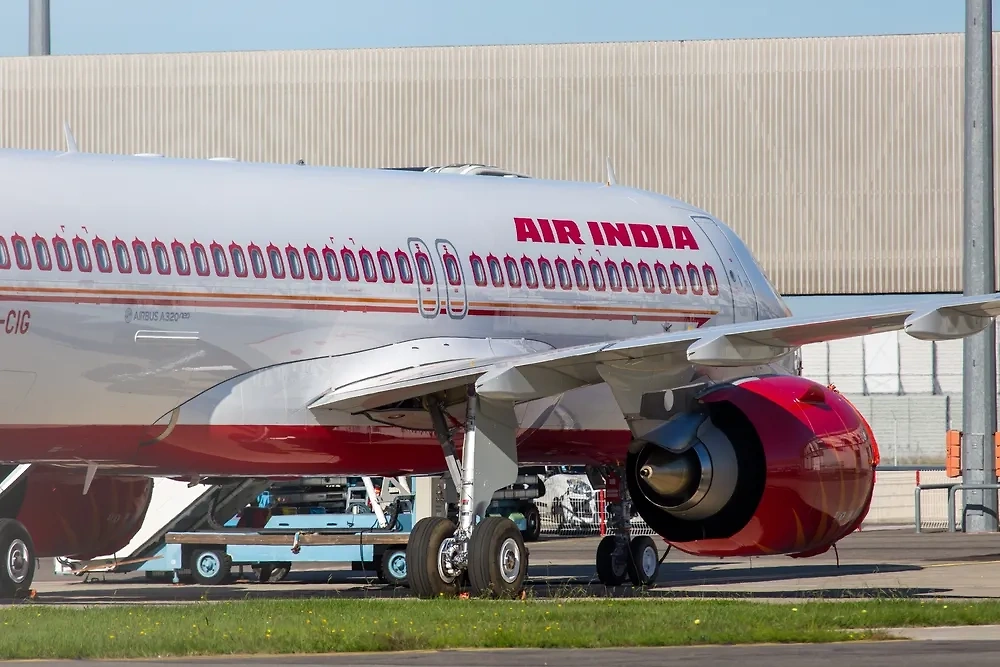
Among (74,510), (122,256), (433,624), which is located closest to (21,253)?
(122,256)

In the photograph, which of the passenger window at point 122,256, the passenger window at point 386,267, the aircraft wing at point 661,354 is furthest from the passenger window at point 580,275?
the passenger window at point 122,256

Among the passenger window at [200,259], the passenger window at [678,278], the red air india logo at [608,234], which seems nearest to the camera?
the passenger window at [200,259]

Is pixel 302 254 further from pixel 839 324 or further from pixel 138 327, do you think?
pixel 839 324

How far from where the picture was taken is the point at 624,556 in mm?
22297

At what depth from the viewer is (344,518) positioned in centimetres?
2514

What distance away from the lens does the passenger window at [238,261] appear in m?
17.9

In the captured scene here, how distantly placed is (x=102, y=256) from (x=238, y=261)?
1462 mm

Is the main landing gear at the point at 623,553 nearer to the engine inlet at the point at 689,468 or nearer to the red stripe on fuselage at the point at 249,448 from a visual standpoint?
the red stripe on fuselage at the point at 249,448

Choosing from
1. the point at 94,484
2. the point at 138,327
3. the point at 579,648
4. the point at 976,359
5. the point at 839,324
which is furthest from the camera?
the point at 976,359

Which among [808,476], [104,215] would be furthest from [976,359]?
[104,215]

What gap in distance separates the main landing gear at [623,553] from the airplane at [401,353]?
1066 mm

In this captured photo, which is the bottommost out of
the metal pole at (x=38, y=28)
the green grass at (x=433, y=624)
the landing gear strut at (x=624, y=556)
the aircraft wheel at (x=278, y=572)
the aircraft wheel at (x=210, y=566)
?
the aircraft wheel at (x=278, y=572)

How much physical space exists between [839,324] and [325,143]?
3149 cm

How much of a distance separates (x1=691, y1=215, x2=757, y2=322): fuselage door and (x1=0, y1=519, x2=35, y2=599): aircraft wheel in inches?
345
